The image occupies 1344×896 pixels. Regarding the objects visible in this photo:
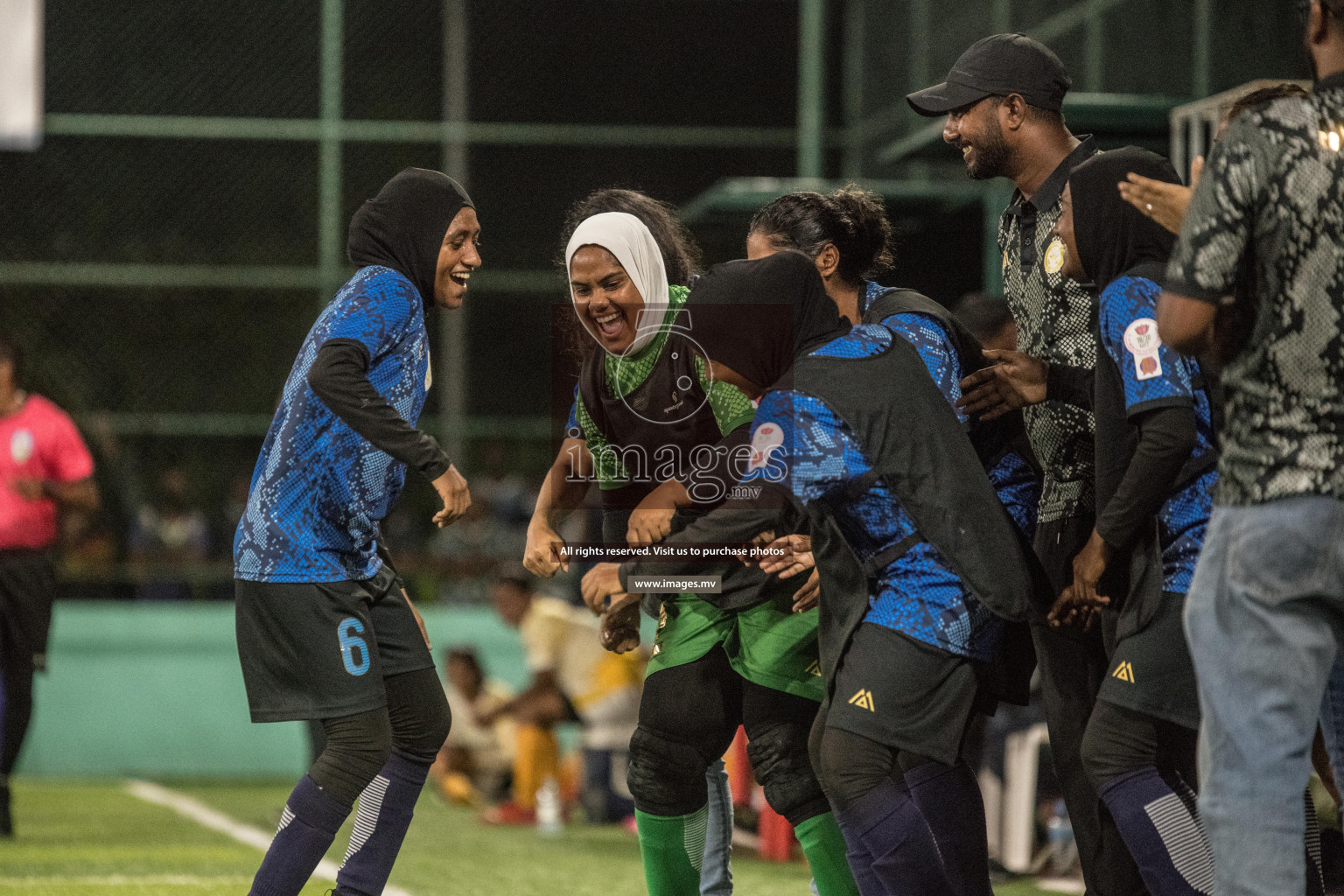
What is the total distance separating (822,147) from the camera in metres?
12.8

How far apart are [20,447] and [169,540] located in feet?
12.4

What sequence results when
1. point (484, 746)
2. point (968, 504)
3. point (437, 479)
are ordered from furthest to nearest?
point (484, 746) → point (437, 479) → point (968, 504)

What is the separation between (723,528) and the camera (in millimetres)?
3984

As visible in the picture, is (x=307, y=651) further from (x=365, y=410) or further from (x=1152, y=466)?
(x=1152, y=466)

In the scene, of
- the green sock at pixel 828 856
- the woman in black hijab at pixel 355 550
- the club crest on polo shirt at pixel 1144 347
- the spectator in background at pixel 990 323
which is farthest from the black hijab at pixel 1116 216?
the spectator in background at pixel 990 323

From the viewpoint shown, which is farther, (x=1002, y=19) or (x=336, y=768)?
(x=1002, y=19)

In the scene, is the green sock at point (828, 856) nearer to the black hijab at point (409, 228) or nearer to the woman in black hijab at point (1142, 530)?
the woman in black hijab at point (1142, 530)

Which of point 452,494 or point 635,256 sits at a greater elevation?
point 635,256

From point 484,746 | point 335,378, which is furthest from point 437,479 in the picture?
point 484,746

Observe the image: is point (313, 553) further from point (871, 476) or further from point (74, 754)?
point (74, 754)

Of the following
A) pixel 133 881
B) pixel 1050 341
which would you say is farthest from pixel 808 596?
pixel 133 881

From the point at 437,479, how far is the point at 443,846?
4253 millimetres

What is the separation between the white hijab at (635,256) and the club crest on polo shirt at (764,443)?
21.9 inches

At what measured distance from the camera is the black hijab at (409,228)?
4133 millimetres
